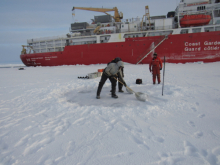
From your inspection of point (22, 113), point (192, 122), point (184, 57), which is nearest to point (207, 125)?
point (192, 122)

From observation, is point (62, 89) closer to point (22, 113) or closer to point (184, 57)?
point (22, 113)

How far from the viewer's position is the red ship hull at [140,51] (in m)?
12.8

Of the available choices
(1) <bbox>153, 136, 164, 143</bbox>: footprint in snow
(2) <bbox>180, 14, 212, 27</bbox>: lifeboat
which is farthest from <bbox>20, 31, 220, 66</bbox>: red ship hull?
(1) <bbox>153, 136, 164, 143</bbox>: footprint in snow

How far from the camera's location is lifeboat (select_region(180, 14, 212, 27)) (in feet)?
42.9

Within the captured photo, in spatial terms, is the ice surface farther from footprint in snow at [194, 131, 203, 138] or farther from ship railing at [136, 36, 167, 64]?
ship railing at [136, 36, 167, 64]

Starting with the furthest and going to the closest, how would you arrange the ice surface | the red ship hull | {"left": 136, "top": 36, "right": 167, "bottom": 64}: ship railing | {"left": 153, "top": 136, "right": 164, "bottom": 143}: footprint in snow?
{"left": 136, "top": 36, "right": 167, "bottom": 64}: ship railing
the red ship hull
{"left": 153, "top": 136, "right": 164, "bottom": 143}: footprint in snow
the ice surface

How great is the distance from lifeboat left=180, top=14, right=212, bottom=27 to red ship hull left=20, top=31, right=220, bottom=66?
4.74 ft

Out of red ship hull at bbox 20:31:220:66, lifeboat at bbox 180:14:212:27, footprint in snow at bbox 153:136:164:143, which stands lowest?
footprint in snow at bbox 153:136:164:143

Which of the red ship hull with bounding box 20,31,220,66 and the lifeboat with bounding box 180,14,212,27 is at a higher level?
the lifeboat with bounding box 180,14,212,27

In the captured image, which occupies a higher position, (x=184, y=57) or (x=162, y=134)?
(x=184, y=57)

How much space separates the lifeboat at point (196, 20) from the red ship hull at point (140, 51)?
1444 millimetres

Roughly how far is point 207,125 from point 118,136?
5.15ft

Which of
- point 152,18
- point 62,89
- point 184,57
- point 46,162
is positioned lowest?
point 46,162

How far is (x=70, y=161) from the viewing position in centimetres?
162
